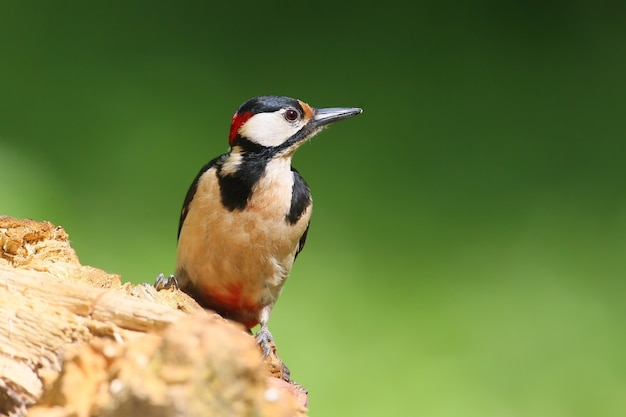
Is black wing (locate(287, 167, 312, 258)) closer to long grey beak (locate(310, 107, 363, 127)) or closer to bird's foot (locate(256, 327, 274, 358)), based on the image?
long grey beak (locate(310, 107, 363, 127))

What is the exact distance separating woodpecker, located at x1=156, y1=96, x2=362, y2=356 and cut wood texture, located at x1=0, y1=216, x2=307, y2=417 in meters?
0.37

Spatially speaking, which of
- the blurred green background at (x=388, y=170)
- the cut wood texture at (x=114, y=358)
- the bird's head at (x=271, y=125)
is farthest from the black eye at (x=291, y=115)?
the blurred green background at (x=388, y=170)

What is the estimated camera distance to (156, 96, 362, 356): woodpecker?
176 cm

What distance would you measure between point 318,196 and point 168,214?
50 centimetres

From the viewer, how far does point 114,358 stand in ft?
3.51

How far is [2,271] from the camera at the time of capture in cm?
129

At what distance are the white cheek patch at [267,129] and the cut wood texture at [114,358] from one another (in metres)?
0.49

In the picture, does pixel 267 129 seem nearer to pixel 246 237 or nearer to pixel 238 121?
pixel 238 121

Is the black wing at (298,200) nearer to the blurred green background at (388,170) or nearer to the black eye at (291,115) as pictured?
the black eye at (291,115)

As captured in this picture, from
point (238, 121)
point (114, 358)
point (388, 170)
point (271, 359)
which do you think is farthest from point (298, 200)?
point (388, 170)

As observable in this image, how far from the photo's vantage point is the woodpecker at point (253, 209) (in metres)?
1.76

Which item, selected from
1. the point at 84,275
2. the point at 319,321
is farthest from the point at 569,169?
the point at 84,275

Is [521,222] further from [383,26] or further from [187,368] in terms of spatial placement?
[187,368]

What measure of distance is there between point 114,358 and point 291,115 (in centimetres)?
85
